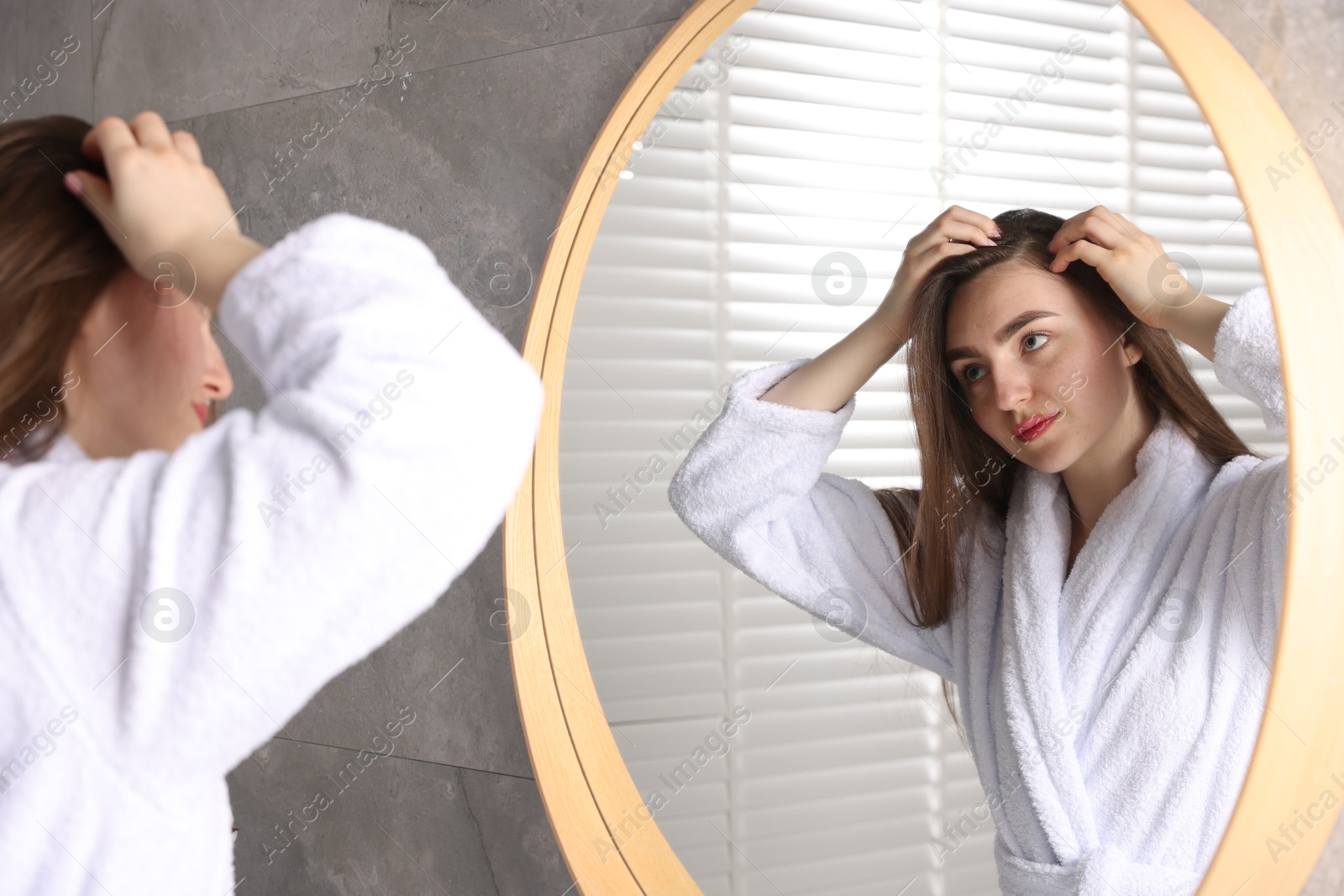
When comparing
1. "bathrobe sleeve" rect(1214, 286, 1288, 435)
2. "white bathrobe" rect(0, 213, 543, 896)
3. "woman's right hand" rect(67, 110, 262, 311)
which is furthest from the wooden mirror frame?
"woman's right hand" rect(67, 110, 262, 311)

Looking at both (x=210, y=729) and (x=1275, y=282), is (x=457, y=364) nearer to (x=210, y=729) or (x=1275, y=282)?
(x=210, y=729)

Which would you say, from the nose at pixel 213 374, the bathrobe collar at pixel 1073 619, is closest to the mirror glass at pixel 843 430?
the bathrobe collar at pixel 1073 619

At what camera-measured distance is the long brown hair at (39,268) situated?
42cm

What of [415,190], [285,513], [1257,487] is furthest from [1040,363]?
[415,190]

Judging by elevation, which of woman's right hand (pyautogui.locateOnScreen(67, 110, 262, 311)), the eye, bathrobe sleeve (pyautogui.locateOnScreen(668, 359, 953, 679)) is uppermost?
woman's right hand (pyautogui.locateOnScreen(67, 110, 262, 311))

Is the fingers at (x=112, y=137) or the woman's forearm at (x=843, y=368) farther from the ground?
the fingers at (x=112, y=137)

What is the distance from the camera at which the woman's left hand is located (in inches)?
19.6

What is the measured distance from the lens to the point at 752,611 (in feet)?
2.35

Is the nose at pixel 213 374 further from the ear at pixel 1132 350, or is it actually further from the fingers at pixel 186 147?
the ear at pixel 1132 350

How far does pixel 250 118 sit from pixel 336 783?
0.65 metres

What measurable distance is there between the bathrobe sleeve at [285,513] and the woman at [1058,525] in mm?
337

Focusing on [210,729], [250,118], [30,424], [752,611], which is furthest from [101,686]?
[250,118]

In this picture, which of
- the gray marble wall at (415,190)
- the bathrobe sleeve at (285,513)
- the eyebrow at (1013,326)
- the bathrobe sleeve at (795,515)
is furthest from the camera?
the gray marble wall at (415,190)

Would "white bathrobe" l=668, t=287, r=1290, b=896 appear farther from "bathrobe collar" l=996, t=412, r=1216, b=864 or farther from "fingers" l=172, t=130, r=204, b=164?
"fingers" l=172, t=130, r=204, b=164
